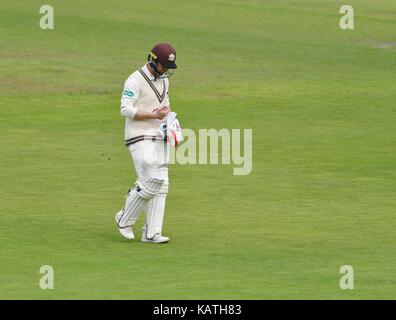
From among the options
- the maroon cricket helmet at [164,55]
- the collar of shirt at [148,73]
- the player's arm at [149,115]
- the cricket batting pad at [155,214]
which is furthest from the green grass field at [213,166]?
the maroon cricket helmet at [164,55]

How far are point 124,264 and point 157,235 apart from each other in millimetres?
1263

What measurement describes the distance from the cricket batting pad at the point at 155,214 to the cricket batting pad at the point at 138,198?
0.07 metres

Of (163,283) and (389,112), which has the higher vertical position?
(389,112)

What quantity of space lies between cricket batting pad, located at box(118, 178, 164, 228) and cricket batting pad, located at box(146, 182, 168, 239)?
0.07 meters

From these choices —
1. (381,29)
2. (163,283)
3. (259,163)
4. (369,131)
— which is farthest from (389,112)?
Answer: (163,283)

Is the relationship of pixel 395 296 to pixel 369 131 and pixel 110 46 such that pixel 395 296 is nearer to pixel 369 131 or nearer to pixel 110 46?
pixel 369 131

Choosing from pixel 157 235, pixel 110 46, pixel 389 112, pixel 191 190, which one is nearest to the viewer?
pixel 157 235

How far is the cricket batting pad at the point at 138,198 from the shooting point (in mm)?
15641

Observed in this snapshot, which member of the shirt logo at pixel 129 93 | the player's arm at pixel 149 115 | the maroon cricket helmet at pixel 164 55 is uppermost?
the maroon cricket helmet at pixel 164 55

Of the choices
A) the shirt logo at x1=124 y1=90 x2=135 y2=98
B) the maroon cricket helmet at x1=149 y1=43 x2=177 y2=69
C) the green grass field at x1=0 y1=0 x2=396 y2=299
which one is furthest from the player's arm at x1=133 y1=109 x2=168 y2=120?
the green grass field at x1=0 y1=0 x2=396 y2=299

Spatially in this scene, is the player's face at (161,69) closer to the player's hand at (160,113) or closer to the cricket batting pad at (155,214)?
the player's hand at (160,113)

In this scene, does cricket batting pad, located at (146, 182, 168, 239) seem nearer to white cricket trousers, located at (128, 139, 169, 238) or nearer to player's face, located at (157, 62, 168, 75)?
white cricket trousers, located at (128, 139, 169, 238)

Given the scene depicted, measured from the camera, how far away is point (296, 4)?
43.0m

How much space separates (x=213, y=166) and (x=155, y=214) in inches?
241
